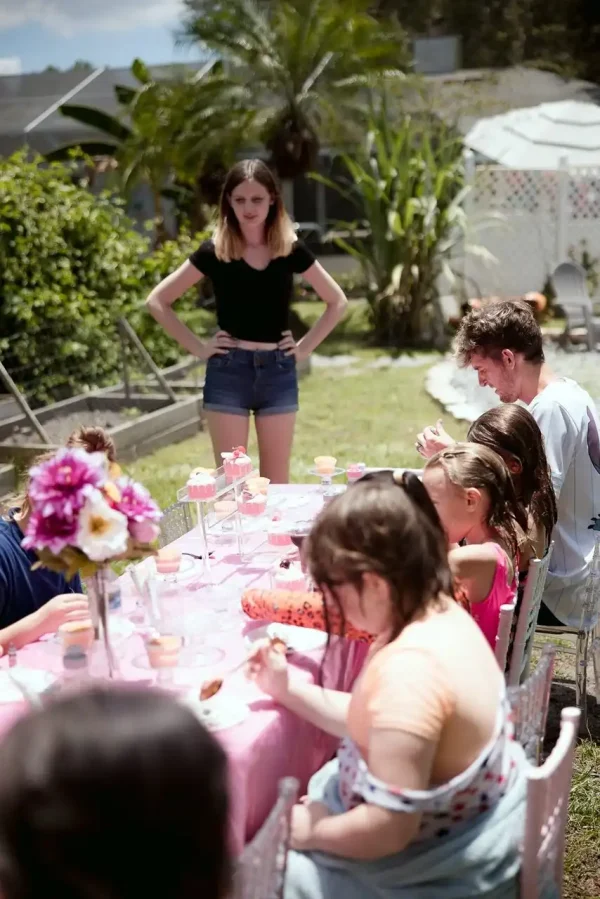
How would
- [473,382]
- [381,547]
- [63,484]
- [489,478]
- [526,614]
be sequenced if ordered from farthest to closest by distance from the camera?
[473,382] → [526,614] → [489,478] → [63,484] → [381,547]

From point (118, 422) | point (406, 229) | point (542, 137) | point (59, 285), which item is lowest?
point (118, 422)

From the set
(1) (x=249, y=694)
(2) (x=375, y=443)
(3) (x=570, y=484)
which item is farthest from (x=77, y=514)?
(2) (x=375, y=443)

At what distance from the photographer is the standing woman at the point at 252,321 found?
181 inches

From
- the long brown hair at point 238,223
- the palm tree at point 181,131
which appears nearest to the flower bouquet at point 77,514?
the long brown hair at point 238,223

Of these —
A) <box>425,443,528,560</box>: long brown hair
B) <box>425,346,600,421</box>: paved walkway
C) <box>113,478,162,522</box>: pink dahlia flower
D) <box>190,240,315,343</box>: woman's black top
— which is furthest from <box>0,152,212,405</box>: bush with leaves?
<box>113,478,162,522</box>: pink dahlia flower

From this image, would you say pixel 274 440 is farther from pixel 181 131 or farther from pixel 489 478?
pixel 181 131

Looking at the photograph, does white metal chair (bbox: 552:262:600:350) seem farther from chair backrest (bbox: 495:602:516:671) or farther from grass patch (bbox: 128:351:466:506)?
chair backrest (bbox: 495:602:516:671)

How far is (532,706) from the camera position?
6.96 feet

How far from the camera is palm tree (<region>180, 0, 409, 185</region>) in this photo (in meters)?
15.9

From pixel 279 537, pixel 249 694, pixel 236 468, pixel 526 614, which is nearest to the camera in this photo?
pixel 249 694

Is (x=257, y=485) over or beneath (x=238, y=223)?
beneath

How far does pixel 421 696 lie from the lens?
1698 mm

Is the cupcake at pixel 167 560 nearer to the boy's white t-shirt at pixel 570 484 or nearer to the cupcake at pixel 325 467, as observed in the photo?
the cupcake at pixel 325 467

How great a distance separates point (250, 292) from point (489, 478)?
2167 millimetres
